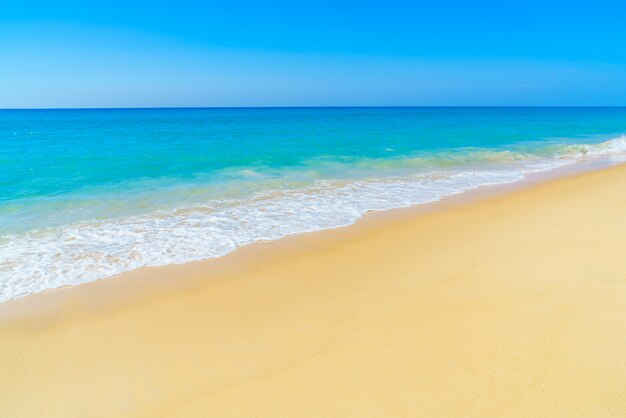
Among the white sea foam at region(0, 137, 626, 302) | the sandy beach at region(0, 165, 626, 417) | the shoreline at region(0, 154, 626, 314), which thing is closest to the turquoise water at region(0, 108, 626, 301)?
the white sea foam at region(0, 137, 626, 302)

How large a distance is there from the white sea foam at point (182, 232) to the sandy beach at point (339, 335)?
0.47 metres

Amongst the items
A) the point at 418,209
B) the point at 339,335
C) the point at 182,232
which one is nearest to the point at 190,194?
the point at 182,232

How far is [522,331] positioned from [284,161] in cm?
1340

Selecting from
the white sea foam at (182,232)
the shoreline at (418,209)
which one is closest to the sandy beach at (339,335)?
the shoreline at (418,209)

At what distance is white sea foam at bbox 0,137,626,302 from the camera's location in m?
5.02

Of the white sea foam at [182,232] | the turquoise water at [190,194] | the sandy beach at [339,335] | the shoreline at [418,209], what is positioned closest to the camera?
the sandy beach at [339,335]

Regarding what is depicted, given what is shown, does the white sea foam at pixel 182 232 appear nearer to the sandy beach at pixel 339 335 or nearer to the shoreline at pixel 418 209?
the shoreline at pixel 418 209

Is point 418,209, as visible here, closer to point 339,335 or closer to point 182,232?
point 182,232

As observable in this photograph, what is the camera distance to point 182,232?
21.4 ft

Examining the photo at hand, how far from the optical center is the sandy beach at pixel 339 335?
264cm

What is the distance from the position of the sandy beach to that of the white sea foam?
47 cm

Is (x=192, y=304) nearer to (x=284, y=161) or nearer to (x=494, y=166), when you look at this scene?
(x=284, y=161)

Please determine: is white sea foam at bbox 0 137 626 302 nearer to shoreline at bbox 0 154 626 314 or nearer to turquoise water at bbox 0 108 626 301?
turquoise water at bbox 0 108 626 301

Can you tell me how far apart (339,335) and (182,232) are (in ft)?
13.8
